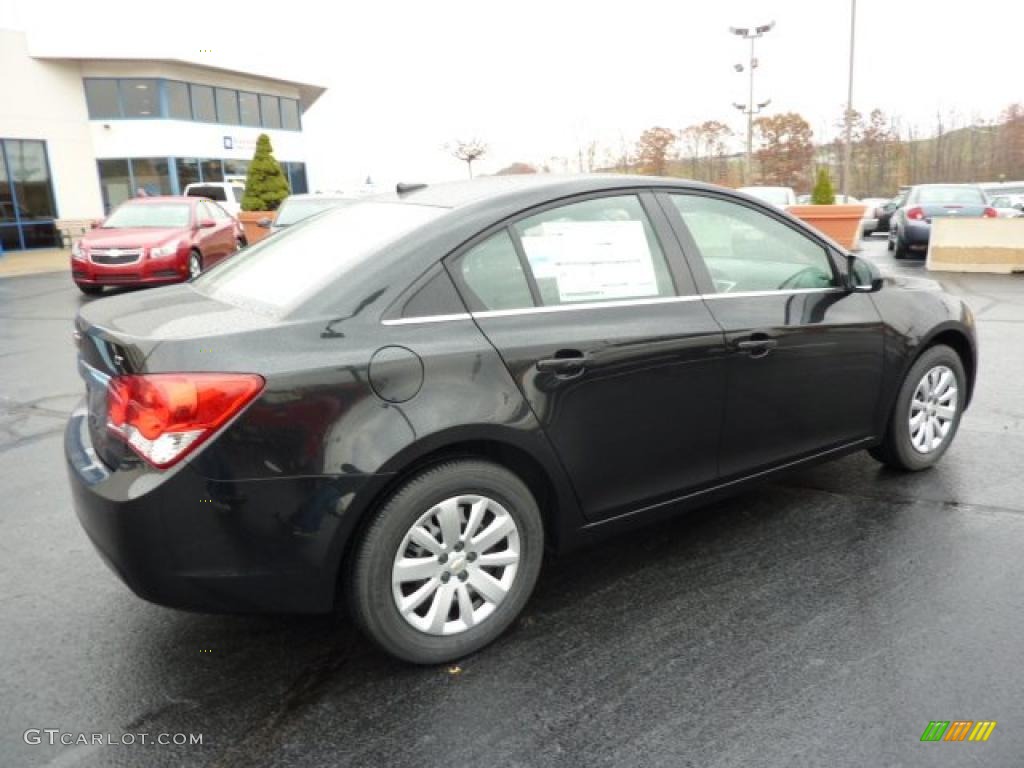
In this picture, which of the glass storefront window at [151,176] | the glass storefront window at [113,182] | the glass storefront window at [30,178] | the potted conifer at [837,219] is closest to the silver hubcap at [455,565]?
the potted conifer at [837,219]

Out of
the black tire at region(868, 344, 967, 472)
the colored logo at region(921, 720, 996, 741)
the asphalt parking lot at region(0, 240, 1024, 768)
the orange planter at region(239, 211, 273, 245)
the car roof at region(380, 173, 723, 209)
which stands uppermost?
the car roof at region(380, 173, 723, 209)

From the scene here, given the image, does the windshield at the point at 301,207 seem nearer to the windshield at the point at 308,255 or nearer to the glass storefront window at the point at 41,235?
the windshield at the point at 308,255

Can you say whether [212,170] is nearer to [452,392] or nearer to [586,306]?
[586,306]

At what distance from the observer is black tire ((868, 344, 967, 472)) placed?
14.0 feet

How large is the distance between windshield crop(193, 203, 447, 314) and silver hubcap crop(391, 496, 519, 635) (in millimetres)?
865

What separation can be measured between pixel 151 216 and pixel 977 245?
46.3 ft

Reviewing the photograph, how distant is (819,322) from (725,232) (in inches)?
22.6

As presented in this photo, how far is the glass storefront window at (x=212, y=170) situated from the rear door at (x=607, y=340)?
33.2 meters

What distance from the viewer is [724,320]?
3.42 metres

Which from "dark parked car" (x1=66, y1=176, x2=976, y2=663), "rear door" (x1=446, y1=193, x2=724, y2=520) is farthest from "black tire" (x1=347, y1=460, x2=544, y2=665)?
"rear door" (x1=446, y1=193, x2=724, y2=520)

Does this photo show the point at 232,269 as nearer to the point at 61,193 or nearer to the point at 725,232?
the point at 725,232

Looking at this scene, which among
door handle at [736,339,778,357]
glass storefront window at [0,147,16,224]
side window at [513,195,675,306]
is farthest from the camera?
glass storefront window at [0,147,16,224]

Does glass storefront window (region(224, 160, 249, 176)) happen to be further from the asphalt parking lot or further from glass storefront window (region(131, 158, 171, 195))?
the asphalt parking lot

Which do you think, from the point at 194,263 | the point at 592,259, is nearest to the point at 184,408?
the point at 592,259
